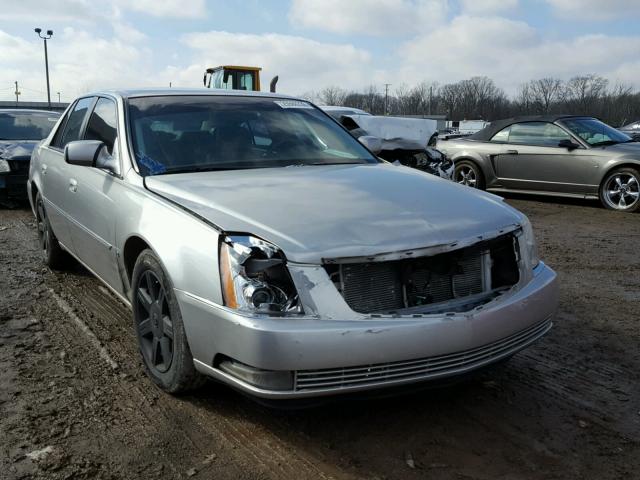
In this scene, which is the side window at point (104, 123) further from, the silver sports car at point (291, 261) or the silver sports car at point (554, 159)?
the silver sports car at point (554, 159)

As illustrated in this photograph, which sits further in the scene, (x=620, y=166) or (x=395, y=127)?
(x=395, y=127)

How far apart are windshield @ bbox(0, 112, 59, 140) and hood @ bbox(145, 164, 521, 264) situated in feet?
26.4

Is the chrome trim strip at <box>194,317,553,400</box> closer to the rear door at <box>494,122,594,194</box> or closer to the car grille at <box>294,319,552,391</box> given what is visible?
the car grille at <box>294,319,552,391</box>

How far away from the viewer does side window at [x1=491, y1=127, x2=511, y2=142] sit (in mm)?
10359

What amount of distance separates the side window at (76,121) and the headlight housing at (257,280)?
2713 millimetres

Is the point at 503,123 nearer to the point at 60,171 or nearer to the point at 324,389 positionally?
the point at 60,171

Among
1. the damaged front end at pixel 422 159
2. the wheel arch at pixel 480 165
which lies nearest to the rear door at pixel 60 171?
the damaged front end at pixel 422 159

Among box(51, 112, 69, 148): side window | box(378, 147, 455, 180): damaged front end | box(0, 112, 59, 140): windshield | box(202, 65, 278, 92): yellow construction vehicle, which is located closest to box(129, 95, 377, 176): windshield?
box(51, 112, 69, 148): side window

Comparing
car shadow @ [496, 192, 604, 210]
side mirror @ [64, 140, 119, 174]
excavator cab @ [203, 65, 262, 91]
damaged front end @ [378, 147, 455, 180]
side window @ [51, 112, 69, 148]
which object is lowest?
car shadow @ [496, 192, 604, 210]

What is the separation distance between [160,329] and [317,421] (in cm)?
90

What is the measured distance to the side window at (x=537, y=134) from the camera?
9711 millimetres

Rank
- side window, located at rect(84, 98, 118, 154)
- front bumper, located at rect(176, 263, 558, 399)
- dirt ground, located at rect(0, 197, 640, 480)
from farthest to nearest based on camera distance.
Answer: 1. side window, located at rect(84, 98, 118, 154)
2. dirt ground, located at rect(0, 197, 640, 480)
3. front bumper, located at rect(176, 263, 558, 399)

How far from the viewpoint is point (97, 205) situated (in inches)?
147

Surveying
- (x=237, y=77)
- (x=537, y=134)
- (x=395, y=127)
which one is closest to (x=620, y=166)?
(x=537, y=134)
